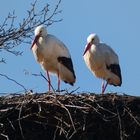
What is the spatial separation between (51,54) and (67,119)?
326 centimetres

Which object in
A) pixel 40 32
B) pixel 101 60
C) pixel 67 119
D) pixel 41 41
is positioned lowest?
pixel 67 119

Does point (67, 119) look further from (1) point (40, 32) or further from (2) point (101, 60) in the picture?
(1) point (40, 32)

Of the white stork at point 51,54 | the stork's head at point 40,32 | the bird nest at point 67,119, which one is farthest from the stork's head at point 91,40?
the bird nest at point 67,119

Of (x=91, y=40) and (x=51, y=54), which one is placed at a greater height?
(x=91, y=40)

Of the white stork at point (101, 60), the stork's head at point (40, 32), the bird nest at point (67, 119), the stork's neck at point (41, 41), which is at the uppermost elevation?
the stork's head at point (40, 32)

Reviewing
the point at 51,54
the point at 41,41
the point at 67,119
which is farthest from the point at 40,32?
the point at 67,119

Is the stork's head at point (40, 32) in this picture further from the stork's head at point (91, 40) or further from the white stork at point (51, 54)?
the stork's head at point (91, 40)

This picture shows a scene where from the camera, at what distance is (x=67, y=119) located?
905 cm

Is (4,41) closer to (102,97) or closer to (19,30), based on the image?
(19,30)

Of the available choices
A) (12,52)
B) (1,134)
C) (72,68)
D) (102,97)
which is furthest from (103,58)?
(1,134)

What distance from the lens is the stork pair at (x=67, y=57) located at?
1220 cm

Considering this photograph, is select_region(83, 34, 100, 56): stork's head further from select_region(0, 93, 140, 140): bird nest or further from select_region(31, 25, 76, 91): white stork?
select_region(0, 93, 140, 140): bird nest

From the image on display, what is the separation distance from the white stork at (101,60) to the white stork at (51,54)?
0.32 meters

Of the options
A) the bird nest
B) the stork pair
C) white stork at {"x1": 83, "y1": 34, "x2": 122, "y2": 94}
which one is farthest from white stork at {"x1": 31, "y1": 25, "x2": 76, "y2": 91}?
the bird nest
